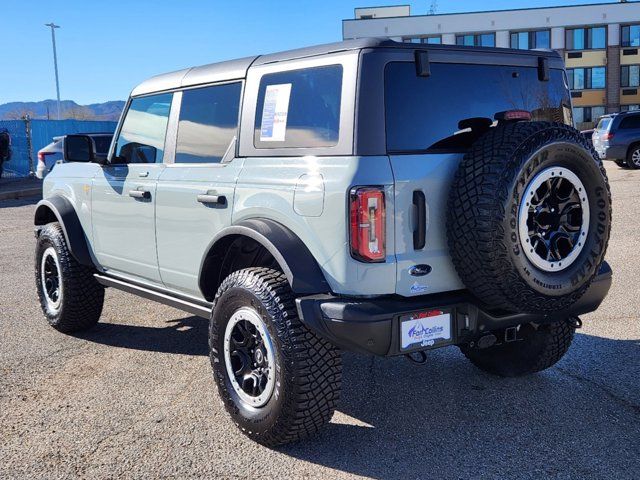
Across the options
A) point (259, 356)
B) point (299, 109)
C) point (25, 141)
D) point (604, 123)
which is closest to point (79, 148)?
point (299, 109)

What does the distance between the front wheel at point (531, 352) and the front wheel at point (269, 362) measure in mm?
1180

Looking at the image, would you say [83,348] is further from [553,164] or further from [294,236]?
[553,164]

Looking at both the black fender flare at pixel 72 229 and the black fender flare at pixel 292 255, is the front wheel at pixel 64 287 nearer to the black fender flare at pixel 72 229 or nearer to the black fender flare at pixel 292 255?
the black fender flare at pixel 72 229

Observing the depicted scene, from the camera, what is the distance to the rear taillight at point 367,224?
10.4ft

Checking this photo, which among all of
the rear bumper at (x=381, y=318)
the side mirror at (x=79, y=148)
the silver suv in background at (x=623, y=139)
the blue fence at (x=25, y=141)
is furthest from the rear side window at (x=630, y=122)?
the blue fence at (x=25, y=141)

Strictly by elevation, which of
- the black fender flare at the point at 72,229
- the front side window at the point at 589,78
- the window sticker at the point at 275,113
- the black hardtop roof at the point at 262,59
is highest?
the front side window at the point at 589,78

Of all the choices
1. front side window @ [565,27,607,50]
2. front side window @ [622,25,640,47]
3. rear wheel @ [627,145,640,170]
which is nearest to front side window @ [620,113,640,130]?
rear wheel @ [627,145,640,170]

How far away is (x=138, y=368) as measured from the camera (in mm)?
4922

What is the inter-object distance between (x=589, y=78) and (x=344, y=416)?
4760 centimetres

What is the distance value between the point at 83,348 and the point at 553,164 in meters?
3.85

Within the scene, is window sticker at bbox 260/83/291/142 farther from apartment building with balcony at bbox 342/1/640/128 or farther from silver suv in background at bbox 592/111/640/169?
apartment building with balcony at bbox 342/1/640/128

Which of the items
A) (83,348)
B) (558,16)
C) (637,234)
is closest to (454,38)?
(558,16)

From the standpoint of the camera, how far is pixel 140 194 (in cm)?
468

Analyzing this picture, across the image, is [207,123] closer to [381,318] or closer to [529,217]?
[381,318]
